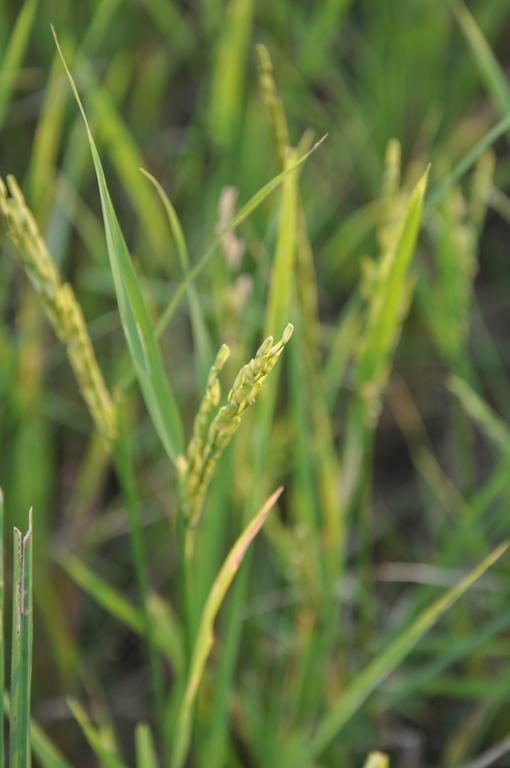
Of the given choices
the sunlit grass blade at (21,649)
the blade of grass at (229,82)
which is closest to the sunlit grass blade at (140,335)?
the sunlit grass blade at (21,649)

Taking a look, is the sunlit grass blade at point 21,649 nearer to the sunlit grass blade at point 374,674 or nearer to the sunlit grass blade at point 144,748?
the sunlit grass blade at point 144,748

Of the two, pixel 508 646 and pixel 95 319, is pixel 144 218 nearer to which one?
pixel 95 319

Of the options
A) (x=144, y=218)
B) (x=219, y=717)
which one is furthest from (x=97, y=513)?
(x=219, y=717)

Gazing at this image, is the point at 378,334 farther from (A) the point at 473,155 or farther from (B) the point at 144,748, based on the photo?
(B) the point at 144,748

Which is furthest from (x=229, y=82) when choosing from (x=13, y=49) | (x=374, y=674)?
(x=374, y=674)

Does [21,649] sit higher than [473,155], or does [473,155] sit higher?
[473,155]

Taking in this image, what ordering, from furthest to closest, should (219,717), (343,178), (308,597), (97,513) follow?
(343,178) → (97,513) → (308,597) → (219,717)

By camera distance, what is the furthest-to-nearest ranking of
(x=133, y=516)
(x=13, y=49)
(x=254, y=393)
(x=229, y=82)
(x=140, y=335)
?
(x=229, y=82), (x=13, y=49), (x=133, y=516), (x=140, y=335), (x=254, y=393)
